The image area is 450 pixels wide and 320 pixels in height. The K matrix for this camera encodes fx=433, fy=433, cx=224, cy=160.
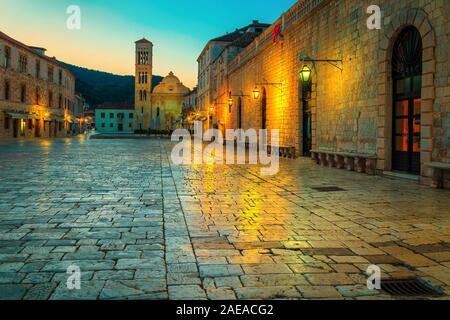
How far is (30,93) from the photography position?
43531 mm

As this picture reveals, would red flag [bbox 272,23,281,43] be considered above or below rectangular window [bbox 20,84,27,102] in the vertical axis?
above

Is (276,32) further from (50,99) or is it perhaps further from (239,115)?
(50,99)

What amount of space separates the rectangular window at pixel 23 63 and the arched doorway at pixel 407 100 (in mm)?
37728

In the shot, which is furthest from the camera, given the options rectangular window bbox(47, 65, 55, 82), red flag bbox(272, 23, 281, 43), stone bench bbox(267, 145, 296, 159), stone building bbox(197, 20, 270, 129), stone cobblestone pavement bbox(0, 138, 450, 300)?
rectangular window bbox(47, 65, 55, 82)

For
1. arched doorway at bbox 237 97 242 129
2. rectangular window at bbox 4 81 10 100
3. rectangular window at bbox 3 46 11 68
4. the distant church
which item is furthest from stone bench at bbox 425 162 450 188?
the distant church

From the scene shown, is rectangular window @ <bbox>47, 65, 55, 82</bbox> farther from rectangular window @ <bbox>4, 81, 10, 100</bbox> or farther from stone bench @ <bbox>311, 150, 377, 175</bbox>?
stone bench @ <bbox>311, 150, 377, 175</bbox>

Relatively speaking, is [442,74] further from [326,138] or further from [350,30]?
[326,138]

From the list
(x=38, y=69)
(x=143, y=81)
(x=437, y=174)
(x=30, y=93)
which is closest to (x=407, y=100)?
(x=437, y=174)

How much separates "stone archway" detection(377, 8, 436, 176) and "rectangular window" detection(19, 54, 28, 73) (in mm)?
37253

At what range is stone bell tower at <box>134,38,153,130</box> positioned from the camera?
97.0 metres

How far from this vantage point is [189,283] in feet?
12.1

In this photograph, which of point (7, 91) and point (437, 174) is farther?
point (7, 91)

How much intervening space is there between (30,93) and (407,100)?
4063 cm
